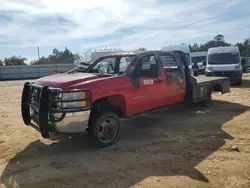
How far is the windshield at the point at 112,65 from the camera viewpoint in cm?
565

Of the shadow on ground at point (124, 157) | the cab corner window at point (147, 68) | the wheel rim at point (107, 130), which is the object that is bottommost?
the shadow on ground at point (124, 157)

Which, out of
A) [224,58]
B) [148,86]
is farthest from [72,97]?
[224,58]

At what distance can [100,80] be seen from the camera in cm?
455

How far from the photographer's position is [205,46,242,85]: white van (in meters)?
14.2

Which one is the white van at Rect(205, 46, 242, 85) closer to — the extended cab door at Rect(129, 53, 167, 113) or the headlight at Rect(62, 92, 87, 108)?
the extended cab door at Rect(129, 53, 167, 113)

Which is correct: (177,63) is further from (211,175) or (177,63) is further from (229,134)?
(211,175)

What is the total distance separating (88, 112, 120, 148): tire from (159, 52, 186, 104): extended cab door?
1.81m

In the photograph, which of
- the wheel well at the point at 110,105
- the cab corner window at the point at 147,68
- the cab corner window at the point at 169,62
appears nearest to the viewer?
the wheel well at the point at 110,105

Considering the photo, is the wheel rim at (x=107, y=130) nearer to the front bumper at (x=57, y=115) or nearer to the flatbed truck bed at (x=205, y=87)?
the front bumper at (x=57, y=115)

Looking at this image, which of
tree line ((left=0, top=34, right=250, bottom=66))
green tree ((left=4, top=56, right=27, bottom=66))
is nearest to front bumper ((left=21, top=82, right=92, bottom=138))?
tree line ((left=0, top=34, right=250, bottom=66))

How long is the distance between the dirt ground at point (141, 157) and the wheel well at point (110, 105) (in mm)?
657

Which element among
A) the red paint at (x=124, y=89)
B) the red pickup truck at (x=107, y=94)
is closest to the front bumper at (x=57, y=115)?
the red pickup truck at (x=107, y=94)

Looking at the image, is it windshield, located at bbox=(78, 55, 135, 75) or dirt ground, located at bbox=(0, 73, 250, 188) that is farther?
windshield, located at bbox=(78, 55, 135, 75)

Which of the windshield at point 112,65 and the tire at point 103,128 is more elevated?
the windshield at point 112,65
